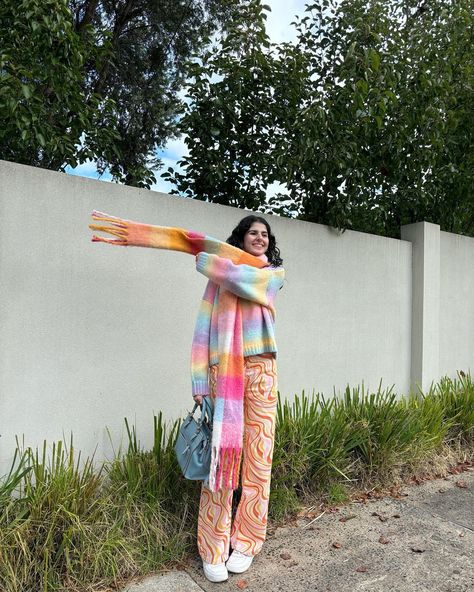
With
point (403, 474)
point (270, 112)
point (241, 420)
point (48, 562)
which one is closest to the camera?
point (48, 562)

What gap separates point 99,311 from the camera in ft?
10.0

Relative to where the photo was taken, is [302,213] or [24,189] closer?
[24,189]

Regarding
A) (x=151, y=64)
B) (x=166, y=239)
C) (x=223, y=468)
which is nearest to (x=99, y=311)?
(x=166, y=239)

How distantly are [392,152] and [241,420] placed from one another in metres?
3.31

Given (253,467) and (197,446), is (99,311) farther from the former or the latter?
(253,467)

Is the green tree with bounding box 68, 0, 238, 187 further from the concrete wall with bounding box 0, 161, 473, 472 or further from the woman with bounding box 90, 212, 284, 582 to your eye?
the woman with bounding box 90, 212, 284, 582

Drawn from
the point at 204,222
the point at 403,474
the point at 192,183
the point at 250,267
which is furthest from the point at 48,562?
the point at 192,183

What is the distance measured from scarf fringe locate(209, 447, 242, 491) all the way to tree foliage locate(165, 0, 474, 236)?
236 cm

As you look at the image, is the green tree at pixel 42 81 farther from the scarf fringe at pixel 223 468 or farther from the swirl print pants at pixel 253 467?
the scarf fringe at pixel 223 468

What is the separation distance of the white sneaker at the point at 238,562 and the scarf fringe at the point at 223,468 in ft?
1.43

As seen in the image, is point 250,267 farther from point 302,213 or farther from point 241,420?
point 302,213

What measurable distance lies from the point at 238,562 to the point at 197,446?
0.67m

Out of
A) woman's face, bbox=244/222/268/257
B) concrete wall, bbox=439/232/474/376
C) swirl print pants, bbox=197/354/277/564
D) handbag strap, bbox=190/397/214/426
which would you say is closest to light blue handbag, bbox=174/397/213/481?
handbag strap, bbox=190/397/214/426

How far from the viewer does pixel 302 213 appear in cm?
475
